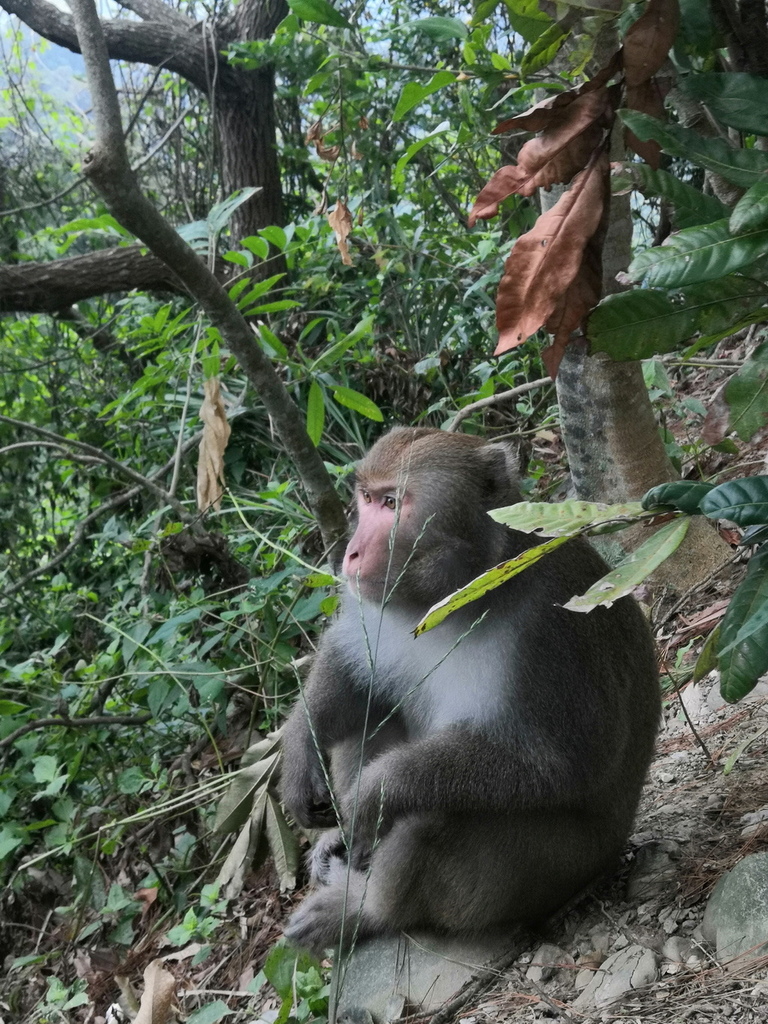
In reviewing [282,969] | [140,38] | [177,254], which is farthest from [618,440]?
[140,38]

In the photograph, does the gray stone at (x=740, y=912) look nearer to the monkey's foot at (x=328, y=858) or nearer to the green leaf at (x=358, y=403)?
the monkey's foot at (x=328, y=858)

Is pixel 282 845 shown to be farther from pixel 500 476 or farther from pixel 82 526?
pixel 82 526

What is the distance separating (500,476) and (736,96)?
1241mm

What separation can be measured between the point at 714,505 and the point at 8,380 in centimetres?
641

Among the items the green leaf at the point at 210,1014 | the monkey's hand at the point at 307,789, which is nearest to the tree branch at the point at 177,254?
the monkey's hand at the point at 307,789

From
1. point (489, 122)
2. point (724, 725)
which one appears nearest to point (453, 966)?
point (724, 725)

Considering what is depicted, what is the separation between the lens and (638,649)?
8.86 ft

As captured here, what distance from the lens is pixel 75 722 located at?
14.6 ft

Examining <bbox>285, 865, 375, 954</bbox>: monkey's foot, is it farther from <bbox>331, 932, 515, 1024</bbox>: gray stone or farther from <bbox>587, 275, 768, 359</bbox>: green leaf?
<bbox>587, 275, 768, 359</bbox>: green leaf

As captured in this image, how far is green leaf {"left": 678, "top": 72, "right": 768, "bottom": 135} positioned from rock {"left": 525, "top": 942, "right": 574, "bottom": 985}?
1.91 meters

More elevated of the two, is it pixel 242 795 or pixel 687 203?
pixel 687 203

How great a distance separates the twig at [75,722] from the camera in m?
4.36

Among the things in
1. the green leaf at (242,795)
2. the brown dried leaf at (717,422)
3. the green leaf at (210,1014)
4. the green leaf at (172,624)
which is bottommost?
the green leaf at (210,1014)

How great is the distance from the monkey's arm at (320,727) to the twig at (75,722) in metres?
1.58
